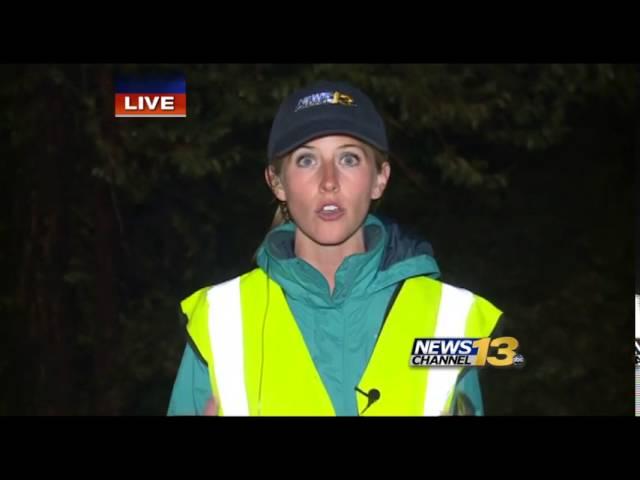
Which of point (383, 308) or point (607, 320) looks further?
point (607, 320)

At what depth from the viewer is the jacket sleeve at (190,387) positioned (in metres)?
4.62

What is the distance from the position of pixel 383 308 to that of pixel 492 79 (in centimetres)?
113

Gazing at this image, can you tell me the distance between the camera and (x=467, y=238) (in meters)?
5.06

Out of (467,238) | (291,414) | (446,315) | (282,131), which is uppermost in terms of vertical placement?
(282,131)

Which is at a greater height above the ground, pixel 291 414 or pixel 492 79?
pixel 492 79

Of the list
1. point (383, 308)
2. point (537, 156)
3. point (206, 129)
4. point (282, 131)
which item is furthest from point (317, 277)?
point (537, 156)

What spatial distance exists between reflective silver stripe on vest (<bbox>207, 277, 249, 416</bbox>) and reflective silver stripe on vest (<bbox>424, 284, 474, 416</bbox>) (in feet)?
2.37

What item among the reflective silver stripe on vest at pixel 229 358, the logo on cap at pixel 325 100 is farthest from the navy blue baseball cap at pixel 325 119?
the reflective silver stripe on vest at pixel 229 358

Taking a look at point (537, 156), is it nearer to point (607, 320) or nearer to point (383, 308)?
point (607, 320)

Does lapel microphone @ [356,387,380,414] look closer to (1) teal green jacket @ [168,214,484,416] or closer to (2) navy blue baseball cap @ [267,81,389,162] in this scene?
(1) teal green jacket @ [168,214,484,416]

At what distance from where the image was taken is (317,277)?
4.50 meters

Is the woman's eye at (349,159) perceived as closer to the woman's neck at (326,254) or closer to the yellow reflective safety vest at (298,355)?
the woman's neck at (326,254)

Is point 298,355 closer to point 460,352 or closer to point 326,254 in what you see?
point 326,254

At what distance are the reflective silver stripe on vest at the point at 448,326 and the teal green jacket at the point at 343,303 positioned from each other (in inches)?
3.1
